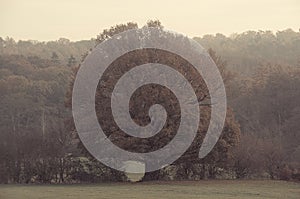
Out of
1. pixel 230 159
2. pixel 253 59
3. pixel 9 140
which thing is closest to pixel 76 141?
pixel 9 140

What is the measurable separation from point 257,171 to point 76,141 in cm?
1182

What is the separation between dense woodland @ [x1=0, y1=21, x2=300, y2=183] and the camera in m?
33.9

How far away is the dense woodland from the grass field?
299 centimetres

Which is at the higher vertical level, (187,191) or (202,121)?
(202,121)

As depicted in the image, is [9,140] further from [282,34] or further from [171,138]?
[282,34]

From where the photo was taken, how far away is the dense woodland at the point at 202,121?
1334 inches

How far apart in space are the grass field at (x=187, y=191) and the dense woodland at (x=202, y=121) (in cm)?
299

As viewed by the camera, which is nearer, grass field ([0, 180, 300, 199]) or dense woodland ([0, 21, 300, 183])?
grass field ([0, 180, 300, 199])

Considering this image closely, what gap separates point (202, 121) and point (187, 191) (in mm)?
7093

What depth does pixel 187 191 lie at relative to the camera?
26.5 meters

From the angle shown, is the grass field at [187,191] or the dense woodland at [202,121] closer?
the grass field at [187,191]

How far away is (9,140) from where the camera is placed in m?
35.3

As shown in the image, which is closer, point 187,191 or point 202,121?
point 187,191

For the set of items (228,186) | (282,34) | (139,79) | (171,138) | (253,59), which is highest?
(282,34)
